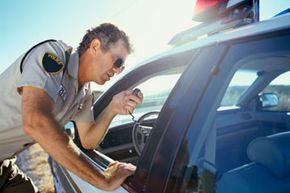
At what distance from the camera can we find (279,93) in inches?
68.7

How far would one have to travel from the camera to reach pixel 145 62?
62.7 inches

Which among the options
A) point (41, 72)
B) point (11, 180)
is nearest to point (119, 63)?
point (41, 72)

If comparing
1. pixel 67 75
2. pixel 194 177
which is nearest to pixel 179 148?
pixel 194 177

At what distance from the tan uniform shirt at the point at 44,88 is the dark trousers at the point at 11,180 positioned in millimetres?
158

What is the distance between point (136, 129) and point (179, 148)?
50.2 inches

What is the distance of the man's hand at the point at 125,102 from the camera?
5.92ft

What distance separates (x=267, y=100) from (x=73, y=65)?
124 cm

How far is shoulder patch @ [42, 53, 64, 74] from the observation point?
1.48m

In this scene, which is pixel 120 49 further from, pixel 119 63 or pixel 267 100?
pixel 267 100

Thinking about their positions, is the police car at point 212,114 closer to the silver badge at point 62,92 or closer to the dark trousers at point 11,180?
the silver badge at point 62,92

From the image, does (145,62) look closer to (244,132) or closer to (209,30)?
(209,30)

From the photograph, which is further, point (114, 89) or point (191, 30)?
point (114, 89)

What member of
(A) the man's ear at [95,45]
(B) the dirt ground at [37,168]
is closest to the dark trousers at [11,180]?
(A) the man's ear at [95,45]

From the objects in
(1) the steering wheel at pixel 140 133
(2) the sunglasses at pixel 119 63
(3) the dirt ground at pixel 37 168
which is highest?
(2) the sunglasses at pixel 119 63
